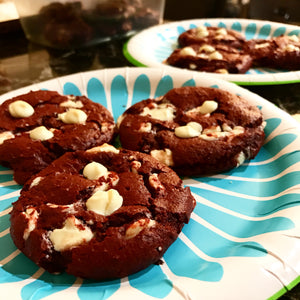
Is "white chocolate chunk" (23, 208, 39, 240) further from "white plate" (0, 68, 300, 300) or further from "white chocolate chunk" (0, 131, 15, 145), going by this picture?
"white chocolate chunk" (0, 131, 15, 145)

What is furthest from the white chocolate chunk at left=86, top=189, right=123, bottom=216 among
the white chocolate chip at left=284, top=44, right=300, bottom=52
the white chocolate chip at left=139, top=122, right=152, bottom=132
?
the white chocolate chip at left=284, top=44, right=300, bottom=52

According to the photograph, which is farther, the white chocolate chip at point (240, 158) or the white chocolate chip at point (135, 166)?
the white chocolate chip at point (240, 158)

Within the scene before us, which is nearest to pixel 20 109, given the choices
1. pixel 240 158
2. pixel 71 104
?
pixel 71 104

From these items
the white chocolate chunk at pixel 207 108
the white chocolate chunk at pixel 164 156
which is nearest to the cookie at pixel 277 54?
the white chocolate chunk at pixel 207 108

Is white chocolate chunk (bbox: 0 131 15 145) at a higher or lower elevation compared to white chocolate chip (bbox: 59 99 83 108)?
higher

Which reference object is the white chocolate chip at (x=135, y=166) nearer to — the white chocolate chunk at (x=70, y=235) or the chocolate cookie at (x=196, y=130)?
the chocolate cookie at (x=196, y=130)

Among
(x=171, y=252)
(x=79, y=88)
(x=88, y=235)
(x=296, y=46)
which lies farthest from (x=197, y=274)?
(x=296, y=46)
